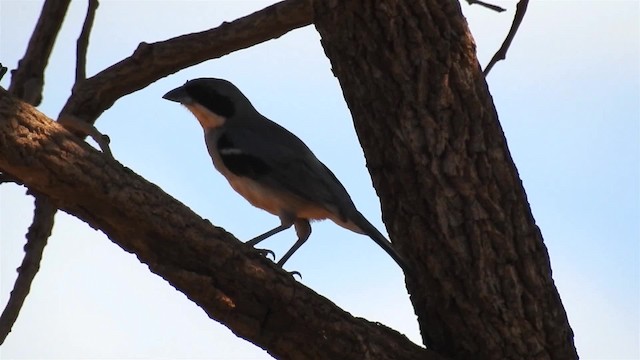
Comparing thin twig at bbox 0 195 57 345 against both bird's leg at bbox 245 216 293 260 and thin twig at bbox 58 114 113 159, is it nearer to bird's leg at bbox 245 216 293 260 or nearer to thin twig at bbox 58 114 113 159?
thin twig at bbox 58 114 113 159

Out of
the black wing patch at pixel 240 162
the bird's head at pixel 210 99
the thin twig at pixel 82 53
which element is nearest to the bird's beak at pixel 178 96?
the bird's head at pixel 210 99

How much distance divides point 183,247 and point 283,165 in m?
2.11

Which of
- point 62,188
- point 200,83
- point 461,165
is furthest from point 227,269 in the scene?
point 200,83

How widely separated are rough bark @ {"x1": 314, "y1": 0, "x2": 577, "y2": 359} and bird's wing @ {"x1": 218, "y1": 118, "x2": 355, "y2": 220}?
1.14 meters

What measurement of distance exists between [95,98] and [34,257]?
1.16 meters

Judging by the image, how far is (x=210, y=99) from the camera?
28.9 ft

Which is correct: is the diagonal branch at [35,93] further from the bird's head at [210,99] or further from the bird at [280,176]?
the bird at [280,176]

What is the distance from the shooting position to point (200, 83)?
8.77m

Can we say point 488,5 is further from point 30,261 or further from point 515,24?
point 30,261

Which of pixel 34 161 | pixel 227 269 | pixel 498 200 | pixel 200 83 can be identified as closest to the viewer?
pixel 34 161

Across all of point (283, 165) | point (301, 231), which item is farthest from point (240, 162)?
point (301, 231)

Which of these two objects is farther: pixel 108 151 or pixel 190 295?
pixel 108 151

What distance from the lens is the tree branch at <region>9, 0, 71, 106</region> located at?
304 inches

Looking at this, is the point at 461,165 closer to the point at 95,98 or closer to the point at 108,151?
the point at 108,151
